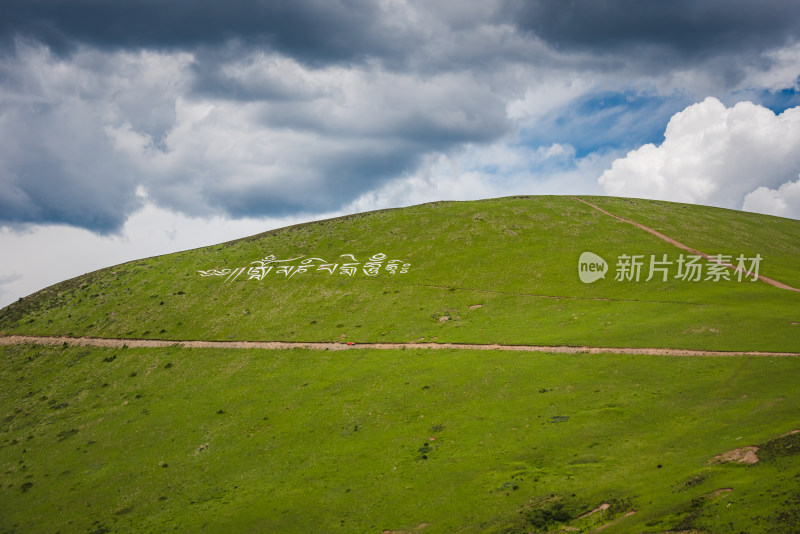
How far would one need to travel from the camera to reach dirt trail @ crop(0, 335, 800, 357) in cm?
4600

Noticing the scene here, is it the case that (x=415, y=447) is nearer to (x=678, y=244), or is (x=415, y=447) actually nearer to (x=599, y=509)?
(x=599, y=509)

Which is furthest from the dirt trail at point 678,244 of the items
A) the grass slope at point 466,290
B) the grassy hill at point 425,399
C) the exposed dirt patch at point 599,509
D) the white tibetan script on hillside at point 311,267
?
the exposed dirt patch at point 599,509

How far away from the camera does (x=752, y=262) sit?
2908 inches

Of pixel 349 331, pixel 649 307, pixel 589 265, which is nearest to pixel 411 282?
pixel 349 331

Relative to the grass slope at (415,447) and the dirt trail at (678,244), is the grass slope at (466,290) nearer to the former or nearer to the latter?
the dirt trail at (678,244)

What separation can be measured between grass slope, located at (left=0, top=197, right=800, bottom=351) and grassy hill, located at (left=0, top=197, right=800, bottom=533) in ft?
1.75

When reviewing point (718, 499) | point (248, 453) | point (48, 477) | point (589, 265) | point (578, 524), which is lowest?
point (48, 477)

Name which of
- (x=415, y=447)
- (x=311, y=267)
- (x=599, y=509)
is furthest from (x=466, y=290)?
(x=599, y=509)

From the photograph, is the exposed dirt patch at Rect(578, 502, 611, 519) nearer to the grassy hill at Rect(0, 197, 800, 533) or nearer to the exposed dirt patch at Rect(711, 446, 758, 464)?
the grassy hill at Rect(0, 197, 800, 533)

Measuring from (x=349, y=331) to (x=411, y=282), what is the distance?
61.3ft

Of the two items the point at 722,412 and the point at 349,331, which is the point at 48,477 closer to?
the point at 349,331

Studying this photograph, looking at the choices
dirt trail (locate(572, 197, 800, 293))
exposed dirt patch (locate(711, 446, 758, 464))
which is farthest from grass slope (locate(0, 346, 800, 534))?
dirt trail (locate(572, 197, 800, 293))

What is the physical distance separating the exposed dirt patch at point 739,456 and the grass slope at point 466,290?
21212mm

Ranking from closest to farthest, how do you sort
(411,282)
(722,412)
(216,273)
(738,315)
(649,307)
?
(722,412)
(738,315)
(649,307)
(411,282)
(216,273)
